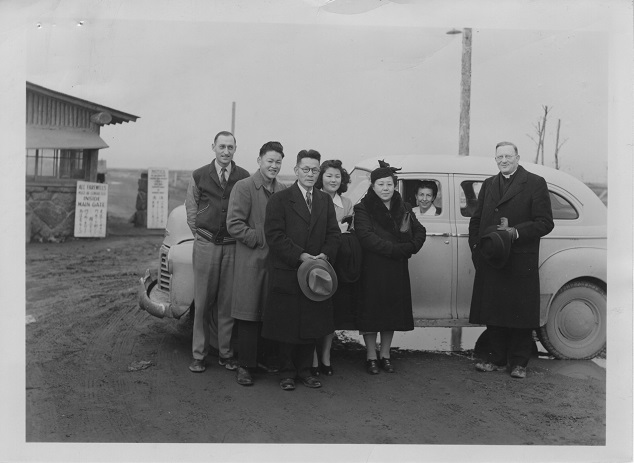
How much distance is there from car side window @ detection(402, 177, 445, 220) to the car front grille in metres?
2.12

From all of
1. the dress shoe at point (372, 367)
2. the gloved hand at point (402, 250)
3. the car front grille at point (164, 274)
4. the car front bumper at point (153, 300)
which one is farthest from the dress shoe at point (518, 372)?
the car front grille at point (164, 274)

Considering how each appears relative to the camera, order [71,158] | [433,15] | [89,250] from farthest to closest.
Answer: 1. [89,250]
2. [71,158]
3. [433,15]

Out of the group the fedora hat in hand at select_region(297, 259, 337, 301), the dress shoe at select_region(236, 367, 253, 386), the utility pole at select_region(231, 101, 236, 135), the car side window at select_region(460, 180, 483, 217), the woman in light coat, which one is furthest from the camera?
the car side window at select_region(460, 180, 483, 217)

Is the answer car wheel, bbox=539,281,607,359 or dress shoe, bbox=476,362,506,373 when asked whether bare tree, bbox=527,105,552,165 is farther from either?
dress shoe, bbox=476,362,506,373

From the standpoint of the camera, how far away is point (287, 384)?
4.39 m

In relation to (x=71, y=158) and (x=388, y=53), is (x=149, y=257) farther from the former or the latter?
(x=388, y=53)

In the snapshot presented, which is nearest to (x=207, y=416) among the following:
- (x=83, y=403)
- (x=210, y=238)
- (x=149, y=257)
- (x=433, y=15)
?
(x=83, y=403)

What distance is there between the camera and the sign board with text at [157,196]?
527 centimetres

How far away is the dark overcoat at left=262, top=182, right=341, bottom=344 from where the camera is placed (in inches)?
169

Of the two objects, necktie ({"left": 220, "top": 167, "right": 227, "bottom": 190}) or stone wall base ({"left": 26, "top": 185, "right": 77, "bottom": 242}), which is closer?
necktie ({"left": 220, "top": 167, "right": 227, "bottom": 190})

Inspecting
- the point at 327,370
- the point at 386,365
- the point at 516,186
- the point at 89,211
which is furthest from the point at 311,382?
the point at 89,211

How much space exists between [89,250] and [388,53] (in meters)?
5.33

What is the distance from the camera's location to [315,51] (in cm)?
446

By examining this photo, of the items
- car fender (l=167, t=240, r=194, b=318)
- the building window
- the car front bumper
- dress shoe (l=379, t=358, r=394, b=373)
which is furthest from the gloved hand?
the building window
